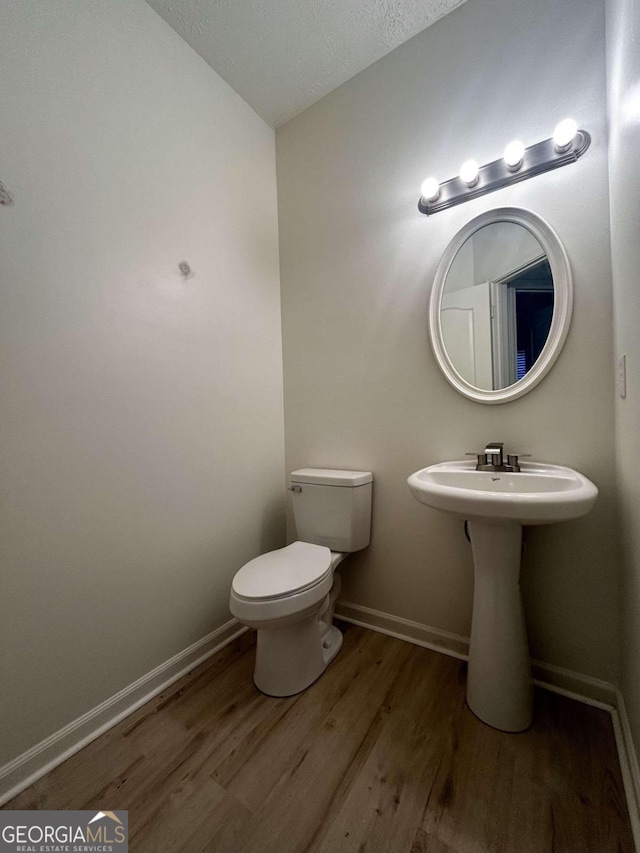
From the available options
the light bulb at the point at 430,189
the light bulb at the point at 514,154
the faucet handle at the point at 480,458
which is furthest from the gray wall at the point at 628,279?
the light bulb at the point at 430,189

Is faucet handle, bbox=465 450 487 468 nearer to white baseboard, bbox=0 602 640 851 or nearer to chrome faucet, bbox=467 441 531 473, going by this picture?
chrome faucet, bbox=467 441 531 473

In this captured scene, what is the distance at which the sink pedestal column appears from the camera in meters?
1.05

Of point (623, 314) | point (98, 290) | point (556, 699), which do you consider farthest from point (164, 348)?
point (556, 699)

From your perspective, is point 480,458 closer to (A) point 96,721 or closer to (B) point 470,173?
(B) point 470,173

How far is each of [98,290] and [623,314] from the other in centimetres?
163

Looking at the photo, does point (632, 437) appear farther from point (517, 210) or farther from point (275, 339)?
point (275, 339)

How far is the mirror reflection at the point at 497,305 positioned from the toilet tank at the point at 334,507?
67 centimetres

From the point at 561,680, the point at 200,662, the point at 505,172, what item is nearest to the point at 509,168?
the point at 505,172

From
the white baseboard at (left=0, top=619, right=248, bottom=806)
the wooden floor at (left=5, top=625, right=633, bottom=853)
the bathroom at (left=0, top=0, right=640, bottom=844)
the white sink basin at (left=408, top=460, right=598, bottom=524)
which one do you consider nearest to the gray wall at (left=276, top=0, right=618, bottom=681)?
the bathroom at (left=0, top=0, right=640, bottom=844)

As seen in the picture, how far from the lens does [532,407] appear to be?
1.22 metres

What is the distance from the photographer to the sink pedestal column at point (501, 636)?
41.4 inches

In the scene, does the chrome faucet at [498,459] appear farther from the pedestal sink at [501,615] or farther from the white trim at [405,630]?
the white trim at [405,630]

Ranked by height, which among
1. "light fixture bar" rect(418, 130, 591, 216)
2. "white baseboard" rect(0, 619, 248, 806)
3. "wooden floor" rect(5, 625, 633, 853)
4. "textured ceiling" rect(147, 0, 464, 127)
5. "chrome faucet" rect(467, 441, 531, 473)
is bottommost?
"wooden floor" rect(5, 625, 633, 853)

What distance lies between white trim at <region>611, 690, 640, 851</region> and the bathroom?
0.02 metres
